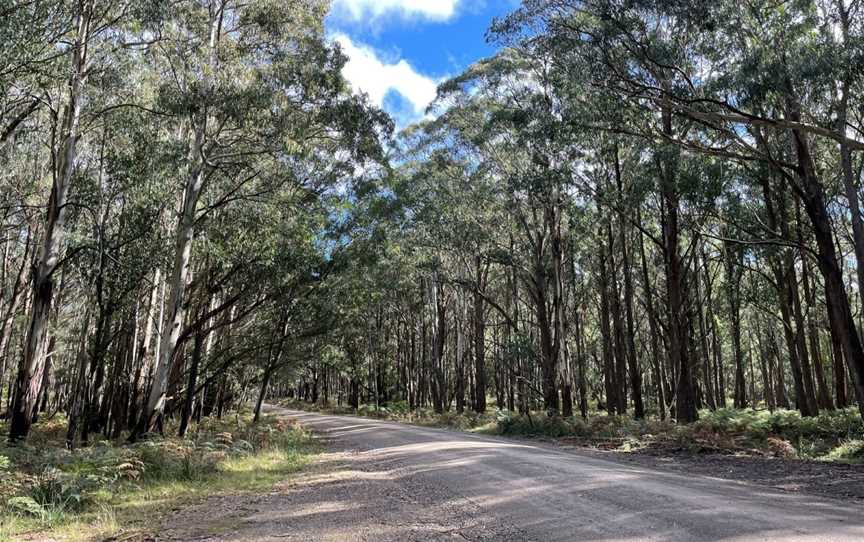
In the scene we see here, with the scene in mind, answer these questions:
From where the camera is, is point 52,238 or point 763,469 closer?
point 763,469

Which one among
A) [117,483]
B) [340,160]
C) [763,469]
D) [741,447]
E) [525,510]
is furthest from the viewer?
[340,160]

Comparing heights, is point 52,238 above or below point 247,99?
below

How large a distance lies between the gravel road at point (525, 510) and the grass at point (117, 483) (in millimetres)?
795

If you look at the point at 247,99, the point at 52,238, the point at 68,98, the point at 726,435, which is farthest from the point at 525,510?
the point at 68,98

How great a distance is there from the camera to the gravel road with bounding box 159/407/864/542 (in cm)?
502

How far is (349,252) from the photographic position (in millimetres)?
19750

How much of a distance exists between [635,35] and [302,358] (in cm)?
2387

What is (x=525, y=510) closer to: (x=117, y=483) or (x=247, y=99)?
(x=117, y=483)

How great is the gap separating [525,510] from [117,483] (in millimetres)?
6376

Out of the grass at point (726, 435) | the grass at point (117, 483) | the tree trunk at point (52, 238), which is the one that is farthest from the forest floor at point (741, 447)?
the tree trunk at point (52, 238)

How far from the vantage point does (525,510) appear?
239 inches

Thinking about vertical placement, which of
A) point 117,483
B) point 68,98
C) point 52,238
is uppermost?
point 68,98

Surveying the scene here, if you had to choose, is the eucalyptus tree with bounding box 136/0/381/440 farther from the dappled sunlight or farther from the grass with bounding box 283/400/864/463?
the grass with bounding box 283/400/864/463

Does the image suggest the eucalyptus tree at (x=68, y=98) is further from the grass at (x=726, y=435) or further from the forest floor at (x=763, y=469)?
the grass at (x=726, y=435)
